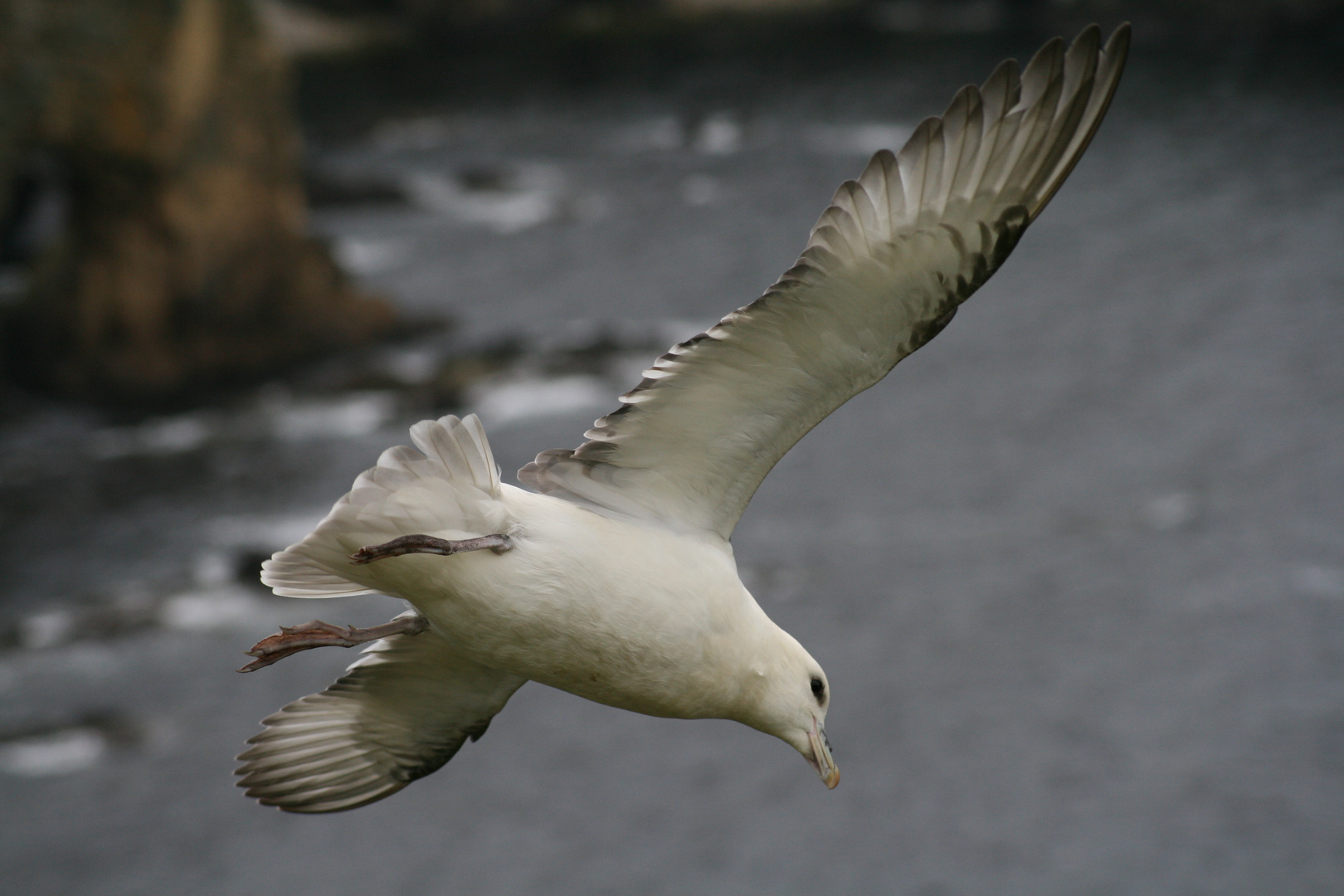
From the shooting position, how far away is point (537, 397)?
24.2 m

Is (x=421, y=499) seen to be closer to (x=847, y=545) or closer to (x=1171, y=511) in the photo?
(x=847, y=545)

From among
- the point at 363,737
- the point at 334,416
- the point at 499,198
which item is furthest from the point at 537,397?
the point at 363,737

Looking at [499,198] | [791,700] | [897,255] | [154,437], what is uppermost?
[897,255]

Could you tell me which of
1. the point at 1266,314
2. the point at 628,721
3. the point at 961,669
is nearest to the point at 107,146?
the point at 628,721

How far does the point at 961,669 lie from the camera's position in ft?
64.0

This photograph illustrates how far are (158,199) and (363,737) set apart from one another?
17.1 metres

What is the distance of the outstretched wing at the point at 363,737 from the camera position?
21.0 feet

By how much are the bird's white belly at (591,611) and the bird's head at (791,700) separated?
0.13 meters

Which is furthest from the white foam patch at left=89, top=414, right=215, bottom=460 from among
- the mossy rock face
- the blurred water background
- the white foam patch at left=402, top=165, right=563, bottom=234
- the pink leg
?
the pink leg

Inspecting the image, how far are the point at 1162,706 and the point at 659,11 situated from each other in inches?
1219

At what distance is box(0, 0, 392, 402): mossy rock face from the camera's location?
20.4 m

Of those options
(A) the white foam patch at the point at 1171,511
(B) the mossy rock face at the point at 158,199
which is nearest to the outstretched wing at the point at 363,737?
(B) the mossy rock face at the point at 158,199

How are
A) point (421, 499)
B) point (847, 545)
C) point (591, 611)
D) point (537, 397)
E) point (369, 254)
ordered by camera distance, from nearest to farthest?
point (421, 499), point (591, 611), point (847, 545), point (537, 397), point (369, 254)

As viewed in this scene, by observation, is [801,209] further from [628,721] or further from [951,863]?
[951,863]
